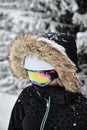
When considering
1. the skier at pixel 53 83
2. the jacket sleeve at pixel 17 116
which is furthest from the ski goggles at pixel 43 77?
the jacket sleeve at pixel 17 116

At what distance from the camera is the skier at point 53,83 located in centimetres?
407

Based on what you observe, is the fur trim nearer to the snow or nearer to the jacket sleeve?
the jacket sleeve

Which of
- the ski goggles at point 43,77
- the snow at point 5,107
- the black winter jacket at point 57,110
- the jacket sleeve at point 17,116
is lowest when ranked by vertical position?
the snow at point 5,107

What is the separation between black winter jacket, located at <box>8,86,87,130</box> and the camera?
409 centimetres

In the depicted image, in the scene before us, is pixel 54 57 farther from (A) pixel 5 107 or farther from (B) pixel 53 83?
(A) pixel 5 107

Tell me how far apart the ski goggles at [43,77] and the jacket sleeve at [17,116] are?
35cm

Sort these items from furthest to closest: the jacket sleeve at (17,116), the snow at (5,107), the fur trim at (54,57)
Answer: the snow at (5,107)
the jacket sleeve at (17,116)
the fur trim at (54,57)

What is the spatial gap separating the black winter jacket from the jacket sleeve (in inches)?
3.8

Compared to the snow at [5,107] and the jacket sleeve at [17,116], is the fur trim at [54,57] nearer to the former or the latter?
the jacket sleeve at [17,116]

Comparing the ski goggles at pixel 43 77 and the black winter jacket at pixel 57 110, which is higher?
the ski goggles at pixel 43 77

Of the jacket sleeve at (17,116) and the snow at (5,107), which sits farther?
the snow at (5,107)

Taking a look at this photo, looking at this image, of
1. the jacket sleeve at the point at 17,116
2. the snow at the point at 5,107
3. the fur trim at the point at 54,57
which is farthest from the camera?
the snow at the point at 5,107

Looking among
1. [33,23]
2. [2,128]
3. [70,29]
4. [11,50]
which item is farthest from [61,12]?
[11,50]

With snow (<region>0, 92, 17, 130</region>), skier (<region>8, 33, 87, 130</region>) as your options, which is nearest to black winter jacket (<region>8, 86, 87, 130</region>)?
skier (<region>8, 33, 87, 130</region>)
